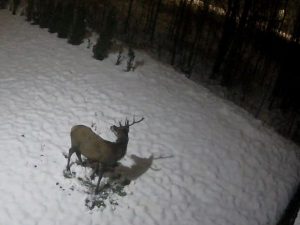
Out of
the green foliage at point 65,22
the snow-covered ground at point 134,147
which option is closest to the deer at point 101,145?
the snow-covered ground at point 134,147

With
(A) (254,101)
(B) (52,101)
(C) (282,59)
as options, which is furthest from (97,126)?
(C) (282,59)

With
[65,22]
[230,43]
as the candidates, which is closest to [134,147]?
[65,22]

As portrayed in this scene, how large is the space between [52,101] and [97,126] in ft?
5.15

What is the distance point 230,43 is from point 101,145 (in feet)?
34.2

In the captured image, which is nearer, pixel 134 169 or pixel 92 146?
pixel 92 146

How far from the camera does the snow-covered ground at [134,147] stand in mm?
8516

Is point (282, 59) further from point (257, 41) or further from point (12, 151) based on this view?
point (12, 151)

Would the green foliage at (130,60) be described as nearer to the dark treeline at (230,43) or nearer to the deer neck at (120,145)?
the dark treeline at (230,43)

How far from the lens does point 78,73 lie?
12.9m

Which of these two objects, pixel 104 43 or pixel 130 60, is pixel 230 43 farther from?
pixel 104 43

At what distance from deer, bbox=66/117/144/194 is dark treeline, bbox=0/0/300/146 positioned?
19.2 feet

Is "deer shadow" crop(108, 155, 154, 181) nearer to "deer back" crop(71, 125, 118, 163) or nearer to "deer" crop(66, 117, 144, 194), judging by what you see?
"deer" crop(66, 117, 144, 194)

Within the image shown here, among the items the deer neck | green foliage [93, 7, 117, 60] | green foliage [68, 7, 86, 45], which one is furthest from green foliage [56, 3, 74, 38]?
the deer neck

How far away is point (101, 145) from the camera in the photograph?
27.2 ft
